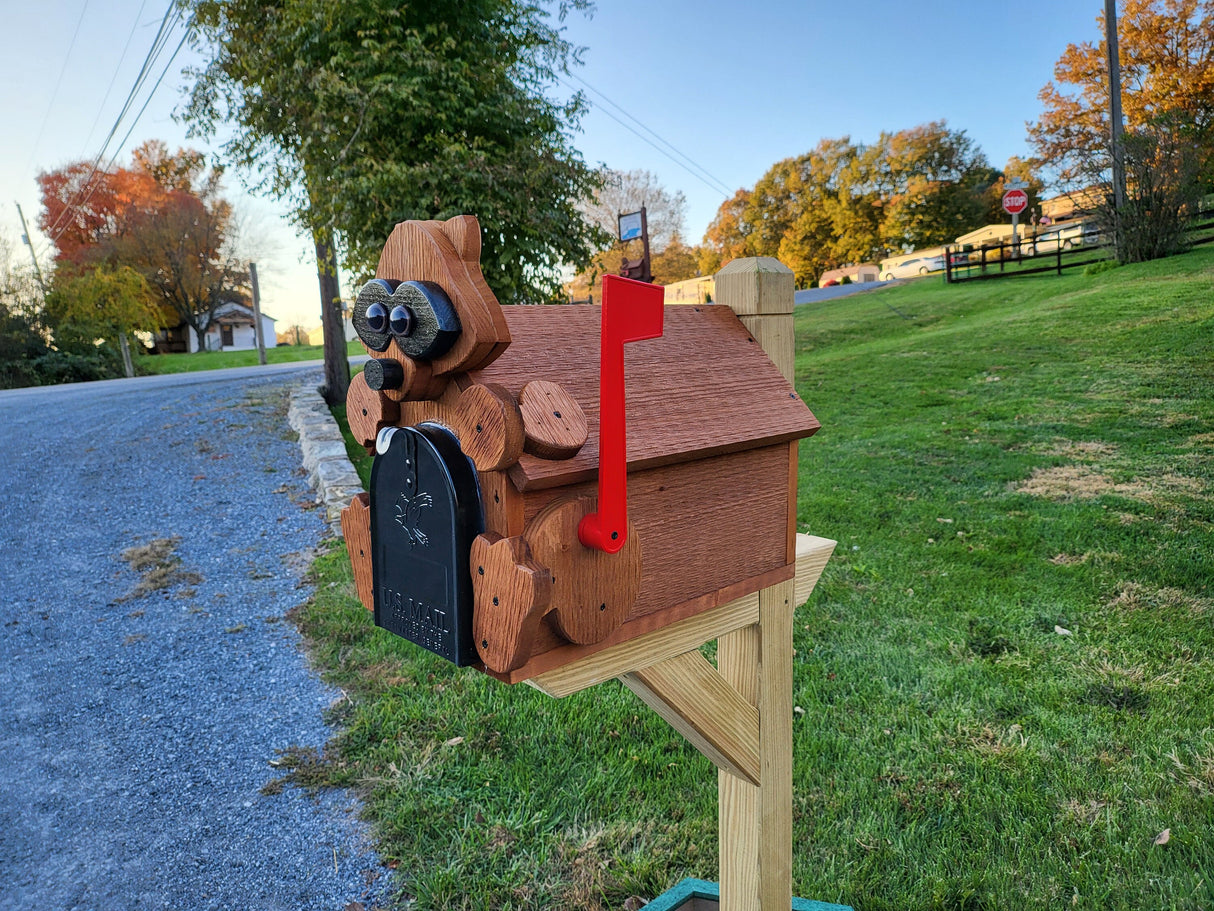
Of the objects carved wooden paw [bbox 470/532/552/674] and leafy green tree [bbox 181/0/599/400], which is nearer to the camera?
carved wooden paw [bbox 470/532/552/674]

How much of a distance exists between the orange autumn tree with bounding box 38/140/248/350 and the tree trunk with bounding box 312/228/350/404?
2301cm

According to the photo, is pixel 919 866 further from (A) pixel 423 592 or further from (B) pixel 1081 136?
(B) pixel 1081 136

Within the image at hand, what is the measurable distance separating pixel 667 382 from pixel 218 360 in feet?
93.1

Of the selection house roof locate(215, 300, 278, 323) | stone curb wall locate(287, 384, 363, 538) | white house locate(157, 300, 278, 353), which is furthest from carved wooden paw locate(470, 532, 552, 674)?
house roof locate(215, 300, 278, 323)

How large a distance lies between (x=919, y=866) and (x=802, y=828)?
0.33 meters

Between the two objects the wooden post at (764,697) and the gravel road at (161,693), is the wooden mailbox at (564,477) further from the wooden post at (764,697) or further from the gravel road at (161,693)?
the gravel road at (161,693)

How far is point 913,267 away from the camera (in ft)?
90.1

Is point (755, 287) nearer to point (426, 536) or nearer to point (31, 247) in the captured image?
point (426, 536)

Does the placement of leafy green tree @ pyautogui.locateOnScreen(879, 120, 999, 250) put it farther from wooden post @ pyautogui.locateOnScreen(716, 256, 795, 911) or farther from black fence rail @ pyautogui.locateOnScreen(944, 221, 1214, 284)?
wooden post @ pyautogui.locateOnScreen(716, 256, 795, 911)

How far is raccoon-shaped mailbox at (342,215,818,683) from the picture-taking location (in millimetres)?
799

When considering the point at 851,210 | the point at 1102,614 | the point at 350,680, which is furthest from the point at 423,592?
the point at 851,210

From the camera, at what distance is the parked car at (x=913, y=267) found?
26.4m

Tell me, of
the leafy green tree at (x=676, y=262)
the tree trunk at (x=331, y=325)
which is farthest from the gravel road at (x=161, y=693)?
the leafy green tree at (x=676, y=262)

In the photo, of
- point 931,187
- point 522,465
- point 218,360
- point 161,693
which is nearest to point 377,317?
point 522,465
